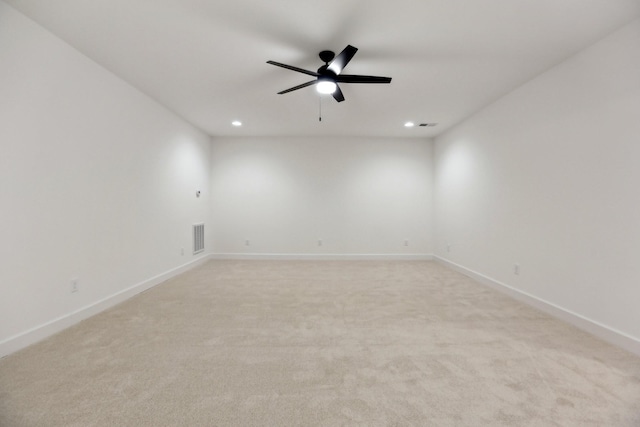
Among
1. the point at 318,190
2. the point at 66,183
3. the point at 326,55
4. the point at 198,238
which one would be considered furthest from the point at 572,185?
the point at 198,238

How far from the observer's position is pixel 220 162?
18.6ft

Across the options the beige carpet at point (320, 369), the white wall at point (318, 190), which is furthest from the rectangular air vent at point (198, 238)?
the beige carpet at point (320, 369)

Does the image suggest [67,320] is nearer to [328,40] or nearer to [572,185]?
[328,40]

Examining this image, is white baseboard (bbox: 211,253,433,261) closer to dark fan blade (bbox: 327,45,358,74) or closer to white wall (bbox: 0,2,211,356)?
white wall (bbox: 0,2,211,356)

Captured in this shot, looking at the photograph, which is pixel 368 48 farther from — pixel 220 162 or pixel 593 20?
pixel 220 162

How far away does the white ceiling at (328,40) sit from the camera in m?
1.96

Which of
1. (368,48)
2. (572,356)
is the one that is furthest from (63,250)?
(572,356)

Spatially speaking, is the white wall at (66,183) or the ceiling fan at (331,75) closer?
the white wall at (66,183)

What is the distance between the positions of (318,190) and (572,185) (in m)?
3.98

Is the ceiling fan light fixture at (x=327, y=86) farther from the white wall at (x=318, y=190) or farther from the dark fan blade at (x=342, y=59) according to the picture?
the white wall at (x=318, y=190)

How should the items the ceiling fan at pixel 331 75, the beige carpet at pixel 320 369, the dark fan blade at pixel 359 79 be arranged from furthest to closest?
the dark fan blade at pixel 359 79
the ceiling fan at pixel 331 75
the beige carpet at pixel 320 369

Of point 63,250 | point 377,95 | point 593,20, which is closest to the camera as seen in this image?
point 593,20

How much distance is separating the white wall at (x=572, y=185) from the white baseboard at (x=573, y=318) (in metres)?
0.03

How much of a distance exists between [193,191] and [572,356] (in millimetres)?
5381
